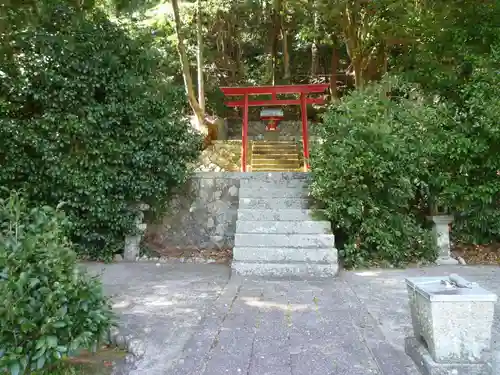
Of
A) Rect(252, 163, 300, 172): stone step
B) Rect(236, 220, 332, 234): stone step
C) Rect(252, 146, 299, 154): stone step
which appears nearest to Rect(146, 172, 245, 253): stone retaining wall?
Rect(236, 220, 332, 234): stone step

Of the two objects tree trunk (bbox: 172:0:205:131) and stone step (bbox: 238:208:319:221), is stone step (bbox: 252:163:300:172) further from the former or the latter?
stone step (bbox: 238:208:319:221)

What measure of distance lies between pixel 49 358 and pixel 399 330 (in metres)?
2.48

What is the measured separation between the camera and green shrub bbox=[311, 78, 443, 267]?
17.4 feet

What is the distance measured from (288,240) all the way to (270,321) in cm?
197

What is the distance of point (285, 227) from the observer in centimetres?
561

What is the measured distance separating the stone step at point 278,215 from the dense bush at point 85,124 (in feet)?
3.69

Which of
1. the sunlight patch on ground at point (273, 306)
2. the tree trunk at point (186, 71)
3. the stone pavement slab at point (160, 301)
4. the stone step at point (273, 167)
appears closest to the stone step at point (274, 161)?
the stone step at point (273, 167)

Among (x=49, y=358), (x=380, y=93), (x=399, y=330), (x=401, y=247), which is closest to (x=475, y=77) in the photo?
(x=380, y=93)

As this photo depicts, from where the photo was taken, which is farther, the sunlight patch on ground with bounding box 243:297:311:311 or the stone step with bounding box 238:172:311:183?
the stone step with bounding box 238:172:311:183

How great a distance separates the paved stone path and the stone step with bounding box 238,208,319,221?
2.98 feet

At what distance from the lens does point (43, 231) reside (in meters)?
2.69

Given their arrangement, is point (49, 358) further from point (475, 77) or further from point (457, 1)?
point (457, 1)

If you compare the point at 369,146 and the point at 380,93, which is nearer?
the point at 369,146

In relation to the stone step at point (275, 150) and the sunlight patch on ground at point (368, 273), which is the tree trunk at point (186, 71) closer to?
the stone step at point (275, 150)
